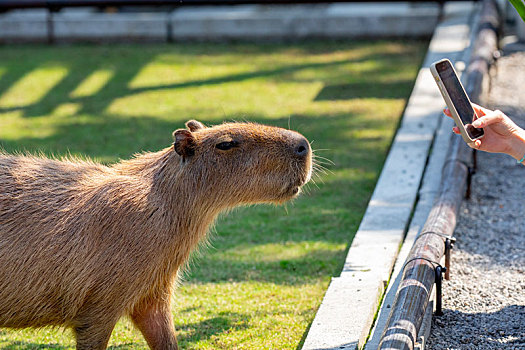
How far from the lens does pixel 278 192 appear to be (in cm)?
338

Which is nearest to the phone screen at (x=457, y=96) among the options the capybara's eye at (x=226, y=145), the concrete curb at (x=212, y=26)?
the capybara's eye at (x=226, y=145)

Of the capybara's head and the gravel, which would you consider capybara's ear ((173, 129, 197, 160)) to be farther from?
the gravel

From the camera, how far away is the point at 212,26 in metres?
10.8

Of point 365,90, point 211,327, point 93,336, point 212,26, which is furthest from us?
point 212,26

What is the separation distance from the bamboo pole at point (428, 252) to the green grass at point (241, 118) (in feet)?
2.26

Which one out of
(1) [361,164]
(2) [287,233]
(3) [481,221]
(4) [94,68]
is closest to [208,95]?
(4) [94,68]

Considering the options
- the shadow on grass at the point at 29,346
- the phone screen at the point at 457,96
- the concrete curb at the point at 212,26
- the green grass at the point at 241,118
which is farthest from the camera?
the concrete curb at the point at 212,26

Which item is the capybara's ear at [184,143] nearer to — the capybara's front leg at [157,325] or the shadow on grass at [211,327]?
the capybara's front leg at [157,325]

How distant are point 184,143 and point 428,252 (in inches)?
50.4

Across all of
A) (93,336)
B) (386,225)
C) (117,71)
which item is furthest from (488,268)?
(117,71)

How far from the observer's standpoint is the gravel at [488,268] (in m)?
3.57

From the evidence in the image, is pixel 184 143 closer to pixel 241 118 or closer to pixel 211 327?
pixel 211 327

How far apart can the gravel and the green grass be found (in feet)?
2.32

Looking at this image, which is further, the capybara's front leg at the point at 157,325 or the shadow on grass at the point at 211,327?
the shadow on grass at the point at 211,327
